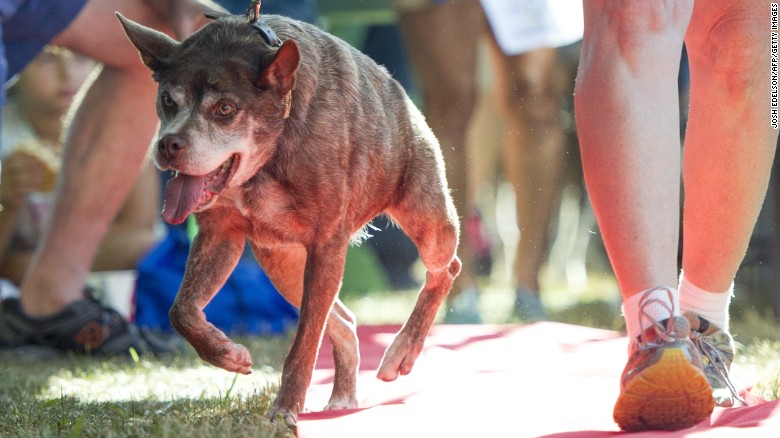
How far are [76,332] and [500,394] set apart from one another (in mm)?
2159

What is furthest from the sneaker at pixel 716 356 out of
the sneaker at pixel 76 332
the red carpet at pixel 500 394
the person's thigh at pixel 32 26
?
the person's thigh at pixel 32 26

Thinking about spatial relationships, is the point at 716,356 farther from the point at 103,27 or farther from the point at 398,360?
the point at 103,27

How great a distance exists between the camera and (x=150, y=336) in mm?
4363

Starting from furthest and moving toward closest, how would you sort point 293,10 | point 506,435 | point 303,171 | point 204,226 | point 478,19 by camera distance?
point 478,19 → point 293,10 → point 204,226 → point 303,171 → point 506,435

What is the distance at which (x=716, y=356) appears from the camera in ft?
9.22

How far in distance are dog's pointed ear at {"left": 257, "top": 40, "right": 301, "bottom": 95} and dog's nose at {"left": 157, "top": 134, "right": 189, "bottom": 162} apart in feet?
0.81

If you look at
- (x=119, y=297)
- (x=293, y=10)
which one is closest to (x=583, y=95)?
(x=293, y=10)

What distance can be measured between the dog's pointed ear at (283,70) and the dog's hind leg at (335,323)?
551mm

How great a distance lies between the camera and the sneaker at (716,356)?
107 inches

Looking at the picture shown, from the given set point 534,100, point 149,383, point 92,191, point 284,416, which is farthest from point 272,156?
point 534,100

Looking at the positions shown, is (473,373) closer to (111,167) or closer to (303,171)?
(303,171)

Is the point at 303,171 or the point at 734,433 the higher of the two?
the point at 303,171

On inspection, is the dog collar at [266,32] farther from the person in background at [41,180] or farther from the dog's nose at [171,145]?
the person in background at [41,180]

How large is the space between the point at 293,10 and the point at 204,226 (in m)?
2.67
